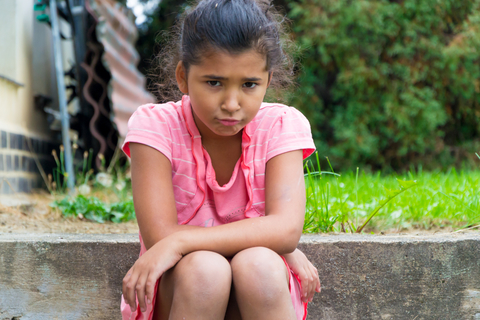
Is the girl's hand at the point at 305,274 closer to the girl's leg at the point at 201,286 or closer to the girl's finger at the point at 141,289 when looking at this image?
the girl's leg at the point at 201,286

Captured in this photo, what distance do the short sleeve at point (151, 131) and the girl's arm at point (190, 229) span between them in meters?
0.03

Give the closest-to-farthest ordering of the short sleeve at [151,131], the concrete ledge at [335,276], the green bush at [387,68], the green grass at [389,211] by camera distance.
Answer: the short sleeve at [151,131] → the concrete ledge at [335,276] → the green grass at [389,211] → the green bush at [387,68]

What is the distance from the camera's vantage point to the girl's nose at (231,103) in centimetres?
141

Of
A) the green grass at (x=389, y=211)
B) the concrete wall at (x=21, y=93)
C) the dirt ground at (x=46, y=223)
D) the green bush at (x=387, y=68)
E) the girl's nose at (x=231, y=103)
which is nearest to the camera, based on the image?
the girl's nose at (x=231, y=103)

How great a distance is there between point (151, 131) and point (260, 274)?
60 centimetres

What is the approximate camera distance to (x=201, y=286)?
1.26m

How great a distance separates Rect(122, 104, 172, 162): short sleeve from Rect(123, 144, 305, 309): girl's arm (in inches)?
1.2

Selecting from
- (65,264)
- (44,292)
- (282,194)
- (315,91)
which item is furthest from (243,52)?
(315,91)

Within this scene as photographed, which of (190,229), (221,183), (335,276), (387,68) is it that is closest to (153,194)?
(190,229)

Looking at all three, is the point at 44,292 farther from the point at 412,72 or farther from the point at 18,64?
the point at 412,72

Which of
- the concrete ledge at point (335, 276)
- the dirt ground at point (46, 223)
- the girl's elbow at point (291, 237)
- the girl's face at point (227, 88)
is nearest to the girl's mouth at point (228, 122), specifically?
the girl's face at point (227, 88)

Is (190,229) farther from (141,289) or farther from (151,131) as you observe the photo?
(151,131)

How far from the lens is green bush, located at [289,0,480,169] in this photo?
671 centimetres

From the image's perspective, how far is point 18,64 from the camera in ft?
13.0
